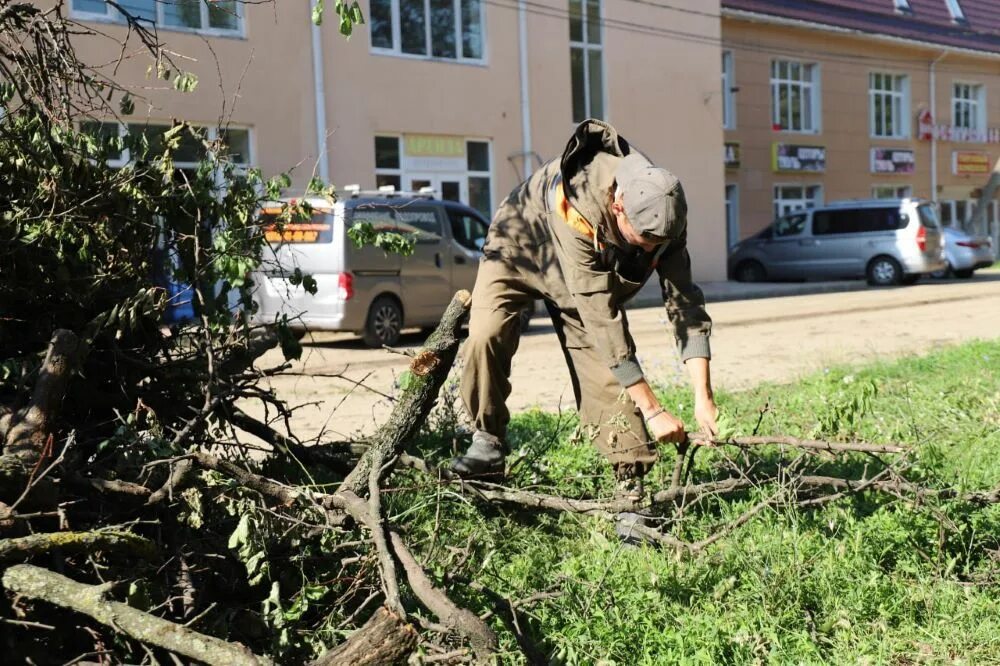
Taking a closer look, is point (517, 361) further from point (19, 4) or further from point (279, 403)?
point (19, 4)

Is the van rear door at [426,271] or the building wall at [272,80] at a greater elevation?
the building wall at [272,80]

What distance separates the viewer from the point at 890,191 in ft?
103

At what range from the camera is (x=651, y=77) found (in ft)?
73.9

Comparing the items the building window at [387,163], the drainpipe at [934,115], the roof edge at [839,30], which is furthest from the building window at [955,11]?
the building window at [387,163]

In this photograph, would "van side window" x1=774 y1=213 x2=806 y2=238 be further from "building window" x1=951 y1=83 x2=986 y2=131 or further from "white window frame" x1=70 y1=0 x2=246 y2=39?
"white window frame" x1=70 y1=0 x2=246 y2=39

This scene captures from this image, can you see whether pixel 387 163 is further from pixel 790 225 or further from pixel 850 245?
pixel 850 245

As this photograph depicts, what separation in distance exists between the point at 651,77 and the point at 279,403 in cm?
1964

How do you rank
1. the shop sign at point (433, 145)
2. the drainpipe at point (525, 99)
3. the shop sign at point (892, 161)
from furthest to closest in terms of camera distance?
the shop sign at point (892, 161), the drainpipe at point (525, 99), the shop sign at point (433, 145)

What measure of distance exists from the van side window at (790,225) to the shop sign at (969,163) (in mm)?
11942

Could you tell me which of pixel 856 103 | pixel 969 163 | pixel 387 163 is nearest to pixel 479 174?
pixel 387 163

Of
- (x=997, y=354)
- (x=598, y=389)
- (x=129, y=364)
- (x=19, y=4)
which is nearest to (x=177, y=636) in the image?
(x=129, y=364)

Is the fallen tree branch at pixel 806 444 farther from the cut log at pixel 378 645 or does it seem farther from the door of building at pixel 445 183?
the door of building at pixel 445 183

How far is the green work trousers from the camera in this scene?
4172 mm

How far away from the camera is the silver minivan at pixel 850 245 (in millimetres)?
22297
